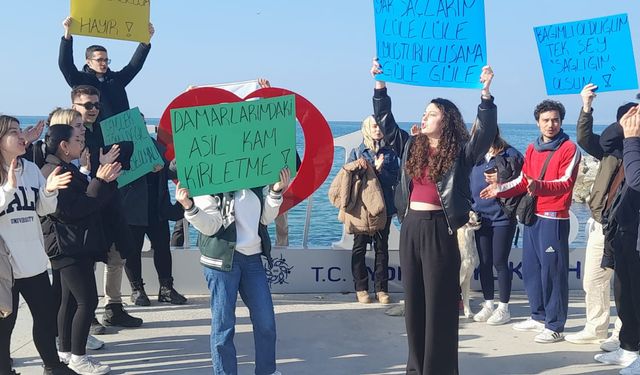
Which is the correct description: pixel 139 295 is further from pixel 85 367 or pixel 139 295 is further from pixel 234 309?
pixel 234 309

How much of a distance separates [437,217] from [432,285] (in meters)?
0.43

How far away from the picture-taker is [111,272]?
6.30 m

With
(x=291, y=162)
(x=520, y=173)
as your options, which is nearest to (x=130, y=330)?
(x=291, y=162)

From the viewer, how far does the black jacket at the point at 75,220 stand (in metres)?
4.78

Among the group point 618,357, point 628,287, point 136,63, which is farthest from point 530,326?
point 136,63

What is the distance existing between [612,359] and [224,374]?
291 cm

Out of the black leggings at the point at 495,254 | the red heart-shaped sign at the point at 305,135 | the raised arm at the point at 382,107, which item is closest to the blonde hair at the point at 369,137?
the black leggings at the point at 495,254

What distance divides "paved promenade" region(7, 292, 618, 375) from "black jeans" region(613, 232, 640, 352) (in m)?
0.28

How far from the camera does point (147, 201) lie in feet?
22.4

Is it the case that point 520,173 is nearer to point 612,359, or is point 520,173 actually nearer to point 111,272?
point 612,359

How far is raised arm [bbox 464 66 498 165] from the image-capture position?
4.44 metres

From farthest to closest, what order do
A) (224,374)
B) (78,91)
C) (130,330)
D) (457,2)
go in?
1. (130,330)
2. (78,91)
3. (457,2)
4. (224,374)

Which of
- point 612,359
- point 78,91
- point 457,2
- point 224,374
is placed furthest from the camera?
point 78,91

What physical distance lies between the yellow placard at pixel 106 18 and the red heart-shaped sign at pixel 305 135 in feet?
6.46
